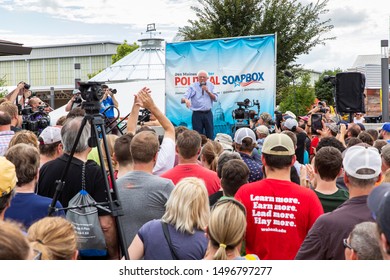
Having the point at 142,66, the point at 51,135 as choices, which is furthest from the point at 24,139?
the point at 142,66

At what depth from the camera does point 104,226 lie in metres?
3.60

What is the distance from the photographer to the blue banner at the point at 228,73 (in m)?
13.7

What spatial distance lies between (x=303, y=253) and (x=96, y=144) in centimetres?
151

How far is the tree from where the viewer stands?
2544 cm

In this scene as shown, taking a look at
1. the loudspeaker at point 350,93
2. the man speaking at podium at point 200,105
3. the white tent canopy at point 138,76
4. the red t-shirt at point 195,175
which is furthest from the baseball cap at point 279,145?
the white tent canopy at point 138,76

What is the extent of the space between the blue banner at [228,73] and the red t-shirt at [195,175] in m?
8.11

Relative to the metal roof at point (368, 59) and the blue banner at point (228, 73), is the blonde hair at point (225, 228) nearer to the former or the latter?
the blue banner at point (228, 73)

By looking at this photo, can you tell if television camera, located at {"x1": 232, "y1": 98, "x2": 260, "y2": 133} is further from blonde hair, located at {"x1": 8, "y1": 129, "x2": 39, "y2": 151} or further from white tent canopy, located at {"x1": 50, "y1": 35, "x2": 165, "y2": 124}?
blonde hair, located at {"x1": 8, "y1": 129, "x2": 39, "y2": 151}

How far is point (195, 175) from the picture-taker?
16.1 feet

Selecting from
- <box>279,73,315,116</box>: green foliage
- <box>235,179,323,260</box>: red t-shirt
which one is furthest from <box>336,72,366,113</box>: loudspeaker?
<box>279,73,315,116</box>: green foliage

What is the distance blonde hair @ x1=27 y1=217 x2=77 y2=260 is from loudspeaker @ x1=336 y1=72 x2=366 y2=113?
7806 mm
